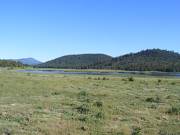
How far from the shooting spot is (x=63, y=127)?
12938 mm

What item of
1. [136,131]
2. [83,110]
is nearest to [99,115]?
[83,110]

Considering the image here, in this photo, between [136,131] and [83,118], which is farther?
[83,118]

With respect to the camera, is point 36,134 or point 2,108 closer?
point 36,134

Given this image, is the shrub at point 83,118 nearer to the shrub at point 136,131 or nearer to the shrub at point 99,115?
the shrub at point 99,115

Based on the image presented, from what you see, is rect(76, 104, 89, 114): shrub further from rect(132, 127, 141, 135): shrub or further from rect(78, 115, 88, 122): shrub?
rect(132, 127, 141, 135): shrub

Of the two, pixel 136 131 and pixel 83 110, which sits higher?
pixel 83 110

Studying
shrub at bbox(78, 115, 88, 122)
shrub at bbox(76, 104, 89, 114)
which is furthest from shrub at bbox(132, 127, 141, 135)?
shrub at bbox(76, 104, 89, 114)

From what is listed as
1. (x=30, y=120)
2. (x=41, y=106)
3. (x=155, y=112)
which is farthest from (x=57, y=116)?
(x=155, y=112)

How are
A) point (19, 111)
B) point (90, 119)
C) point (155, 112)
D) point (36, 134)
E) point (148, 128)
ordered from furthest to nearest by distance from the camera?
point (155, 112), point (19, 111), point (90, 119), point (148, 128), point (36, 134)

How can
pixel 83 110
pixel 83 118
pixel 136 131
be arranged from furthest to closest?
pixel 83 110
pixel 83 118
pixel 136 131

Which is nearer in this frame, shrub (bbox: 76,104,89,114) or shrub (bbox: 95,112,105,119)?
shrub (bbox: 95,112,105,119)

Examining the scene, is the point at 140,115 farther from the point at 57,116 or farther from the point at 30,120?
the point at 30,120

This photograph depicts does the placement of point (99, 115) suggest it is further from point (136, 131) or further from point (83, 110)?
point (136, 131)

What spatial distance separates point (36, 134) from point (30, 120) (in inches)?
92.1
